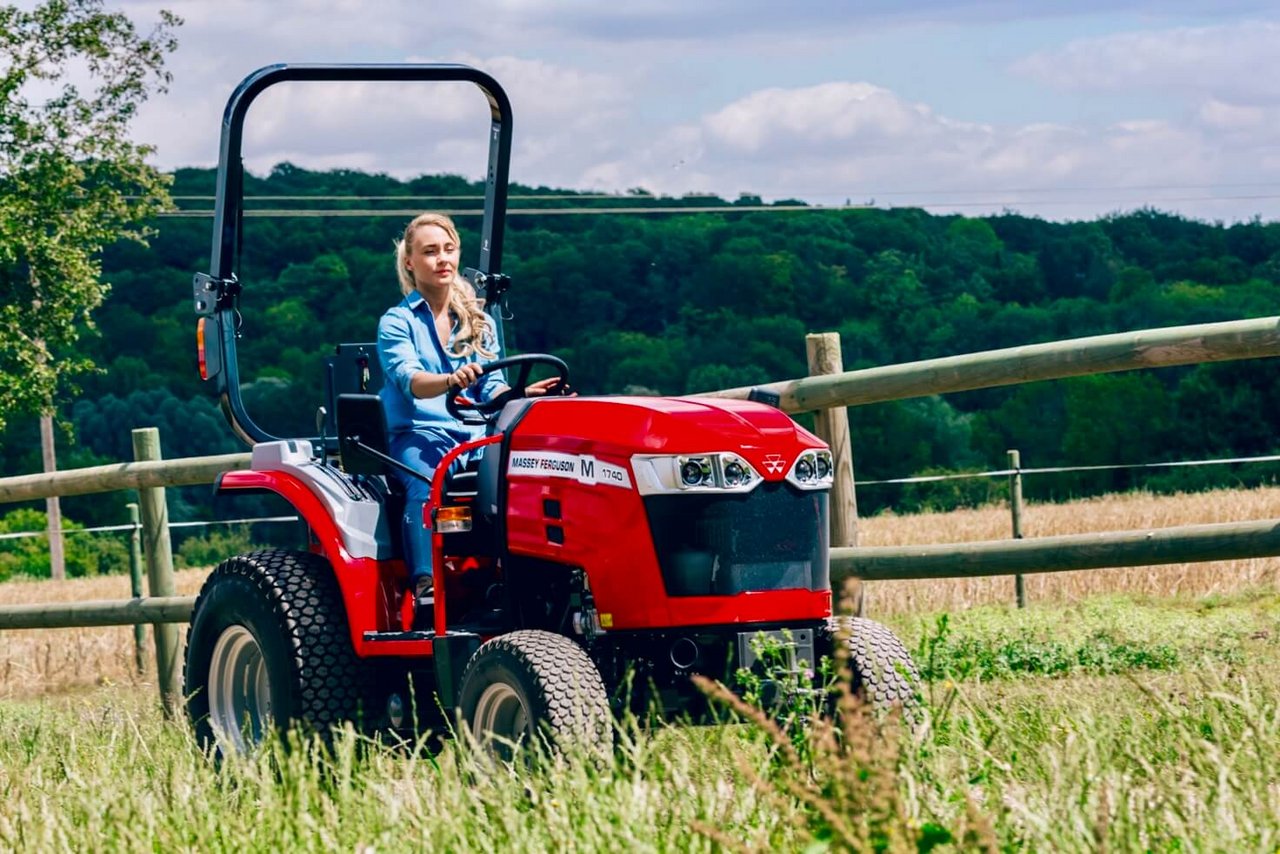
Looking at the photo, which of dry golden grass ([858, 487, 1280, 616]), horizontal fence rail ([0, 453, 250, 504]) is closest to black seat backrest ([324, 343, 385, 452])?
horizontal fence rail ([0, 453, 250, 504])

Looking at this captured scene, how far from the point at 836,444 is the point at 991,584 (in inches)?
299

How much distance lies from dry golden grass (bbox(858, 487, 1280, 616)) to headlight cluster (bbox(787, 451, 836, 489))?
10.7 ft

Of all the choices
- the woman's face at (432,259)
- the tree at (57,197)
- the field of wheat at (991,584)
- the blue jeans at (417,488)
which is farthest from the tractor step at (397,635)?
the tree at (57,197)

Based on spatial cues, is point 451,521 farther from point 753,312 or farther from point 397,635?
point 753,312

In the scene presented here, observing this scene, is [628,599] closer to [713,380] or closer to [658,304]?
[713,380]

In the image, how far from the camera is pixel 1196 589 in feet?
37.9

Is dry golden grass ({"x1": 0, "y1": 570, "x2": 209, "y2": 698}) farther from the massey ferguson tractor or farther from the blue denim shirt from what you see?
the blue denim shirt

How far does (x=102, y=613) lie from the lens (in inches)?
361

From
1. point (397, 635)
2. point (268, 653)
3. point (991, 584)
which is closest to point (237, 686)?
point (268, 653)

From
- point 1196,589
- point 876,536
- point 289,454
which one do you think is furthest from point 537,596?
point 876,536

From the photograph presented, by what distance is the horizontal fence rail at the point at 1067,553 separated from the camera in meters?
6.31

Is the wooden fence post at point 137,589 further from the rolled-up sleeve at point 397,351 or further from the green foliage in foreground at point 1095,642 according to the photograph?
the rolled-up sleeve at point 397,351

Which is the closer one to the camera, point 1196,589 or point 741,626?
point 741,626

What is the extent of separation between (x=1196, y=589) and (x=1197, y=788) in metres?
8.08
